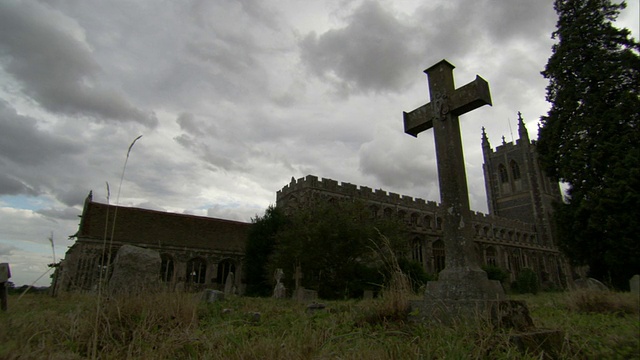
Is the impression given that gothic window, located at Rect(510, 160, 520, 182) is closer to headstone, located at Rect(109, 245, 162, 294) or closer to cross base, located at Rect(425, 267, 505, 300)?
cross base, located at Rect(425, 267, 505, 300)

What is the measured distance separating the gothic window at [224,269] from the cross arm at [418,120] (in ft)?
71.5

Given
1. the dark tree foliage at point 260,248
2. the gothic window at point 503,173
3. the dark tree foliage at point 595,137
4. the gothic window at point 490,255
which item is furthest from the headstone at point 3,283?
the gothic window at point 503,173

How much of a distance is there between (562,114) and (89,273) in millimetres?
26732

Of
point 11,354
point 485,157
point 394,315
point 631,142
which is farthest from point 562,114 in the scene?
point 485,157

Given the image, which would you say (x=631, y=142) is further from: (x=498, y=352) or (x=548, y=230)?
(x=548, y=230)

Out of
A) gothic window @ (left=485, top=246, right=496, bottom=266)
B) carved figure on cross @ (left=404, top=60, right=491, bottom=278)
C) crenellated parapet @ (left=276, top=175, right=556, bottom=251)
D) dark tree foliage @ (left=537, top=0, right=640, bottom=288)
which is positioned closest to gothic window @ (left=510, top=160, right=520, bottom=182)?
crenellated parapet @ (left=276, top=175, right=556, bottom=251)

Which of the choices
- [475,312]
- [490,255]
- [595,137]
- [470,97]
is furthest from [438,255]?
[475,312]

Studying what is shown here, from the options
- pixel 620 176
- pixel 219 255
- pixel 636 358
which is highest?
pixel 620 176

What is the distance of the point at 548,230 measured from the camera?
43531 millimetres

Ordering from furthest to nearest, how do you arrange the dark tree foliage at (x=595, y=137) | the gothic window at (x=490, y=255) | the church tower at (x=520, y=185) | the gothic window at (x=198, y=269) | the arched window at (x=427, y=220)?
the church tower at (x=520, y=185) < the arched window at (x=427, y=220) < the gothic window at (x=490, y=255) < the gothic window at (x=198, y=269) < the dark tree foliage at (x=595, y=137)

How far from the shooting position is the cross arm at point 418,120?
6.65 metres

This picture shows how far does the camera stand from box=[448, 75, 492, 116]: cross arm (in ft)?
19.4

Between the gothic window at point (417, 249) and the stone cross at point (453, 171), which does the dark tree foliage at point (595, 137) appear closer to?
the stone cross at point (453, 171)

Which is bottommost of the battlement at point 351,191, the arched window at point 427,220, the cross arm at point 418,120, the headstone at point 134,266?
the headstone at point 134,266
